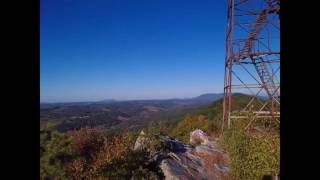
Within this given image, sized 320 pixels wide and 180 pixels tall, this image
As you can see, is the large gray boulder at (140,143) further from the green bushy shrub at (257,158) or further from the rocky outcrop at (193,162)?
the green bushy shrub at (257,158)

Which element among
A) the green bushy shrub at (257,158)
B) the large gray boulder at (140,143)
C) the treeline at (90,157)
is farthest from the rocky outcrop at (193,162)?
the green bushy shrub at (257,158)

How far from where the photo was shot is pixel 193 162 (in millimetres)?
12570

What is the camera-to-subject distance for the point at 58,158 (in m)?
6.36

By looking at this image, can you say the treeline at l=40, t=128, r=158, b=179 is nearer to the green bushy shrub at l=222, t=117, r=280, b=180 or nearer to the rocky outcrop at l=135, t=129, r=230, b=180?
the rocky outcrop at l=135, t=129, r=230, b=180

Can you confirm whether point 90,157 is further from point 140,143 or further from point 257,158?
point 257,158

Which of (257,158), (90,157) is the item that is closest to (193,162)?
(257,158)

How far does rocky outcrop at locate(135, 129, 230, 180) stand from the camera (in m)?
10.9

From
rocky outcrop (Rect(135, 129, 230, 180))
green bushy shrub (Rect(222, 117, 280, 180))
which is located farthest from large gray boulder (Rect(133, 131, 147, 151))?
green bushy shrub (Rect(222, 117, 280, 180))

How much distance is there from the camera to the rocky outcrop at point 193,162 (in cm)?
1086
